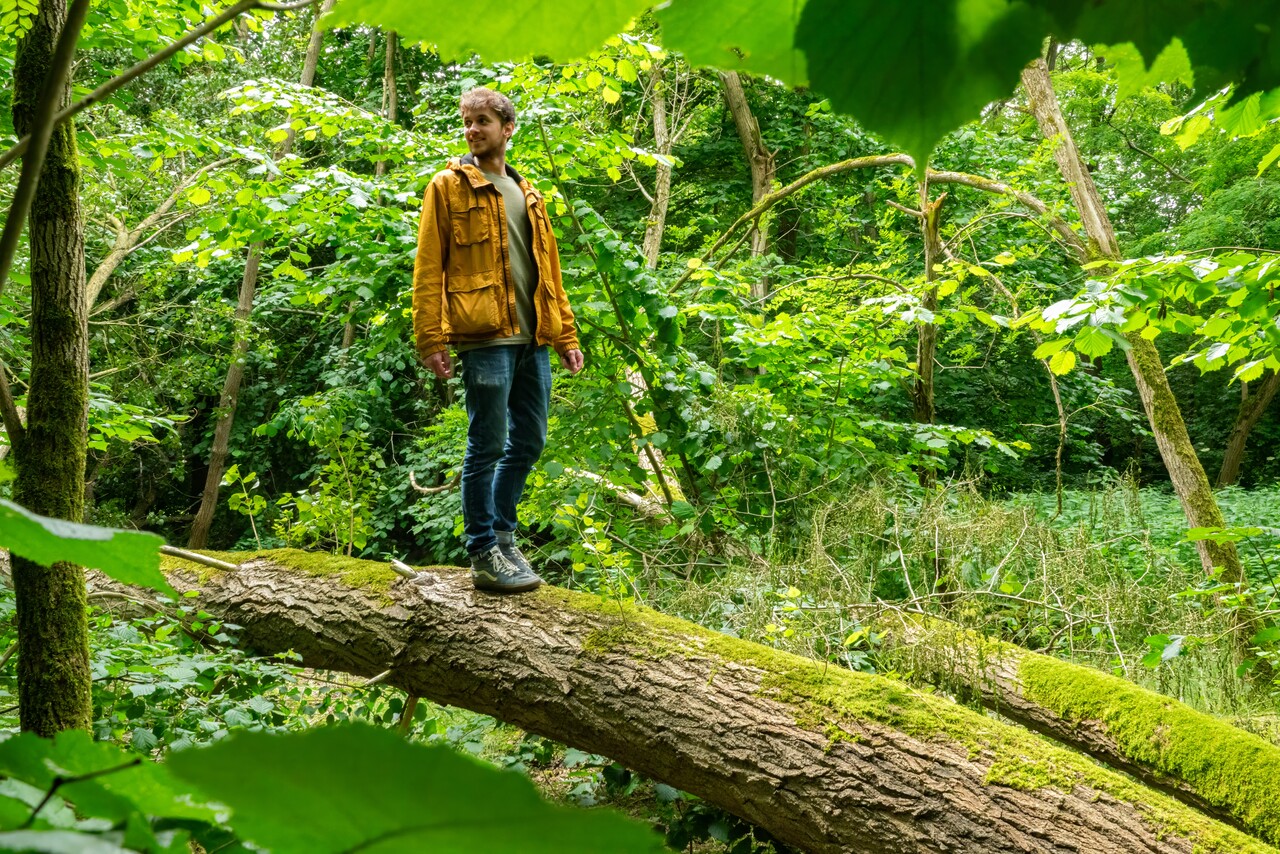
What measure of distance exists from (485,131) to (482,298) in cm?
61

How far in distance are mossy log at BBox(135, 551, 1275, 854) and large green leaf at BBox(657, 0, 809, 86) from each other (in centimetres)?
214

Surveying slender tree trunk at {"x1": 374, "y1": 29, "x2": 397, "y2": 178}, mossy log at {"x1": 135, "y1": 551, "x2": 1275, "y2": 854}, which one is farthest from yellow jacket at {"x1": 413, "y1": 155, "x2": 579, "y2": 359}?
slender tree trunk at {"x1": 374, "y1": 29, "x2": 397, "y2": 178}

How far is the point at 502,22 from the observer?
34 centimetres

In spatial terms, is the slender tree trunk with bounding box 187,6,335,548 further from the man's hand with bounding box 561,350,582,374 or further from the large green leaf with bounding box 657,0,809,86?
the large green leaf with bounding box 657,0,809,86

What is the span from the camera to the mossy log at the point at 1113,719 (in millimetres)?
2350

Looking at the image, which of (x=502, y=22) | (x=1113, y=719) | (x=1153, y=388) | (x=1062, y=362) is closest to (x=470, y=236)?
(x=1062, y=362)

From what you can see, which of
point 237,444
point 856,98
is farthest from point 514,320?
point 237,444

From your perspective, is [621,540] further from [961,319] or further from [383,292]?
[961,319]

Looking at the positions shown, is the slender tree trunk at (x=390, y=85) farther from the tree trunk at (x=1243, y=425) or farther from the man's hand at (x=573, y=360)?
the tree trunk at (x=1243, y=425)

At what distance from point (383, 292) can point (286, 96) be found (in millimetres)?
1096

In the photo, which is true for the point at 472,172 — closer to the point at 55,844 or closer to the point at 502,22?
the point at 502,22

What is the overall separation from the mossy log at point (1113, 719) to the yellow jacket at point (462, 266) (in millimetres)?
1783

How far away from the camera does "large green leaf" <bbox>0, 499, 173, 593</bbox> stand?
0.31 m

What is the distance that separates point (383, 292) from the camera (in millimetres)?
4520
